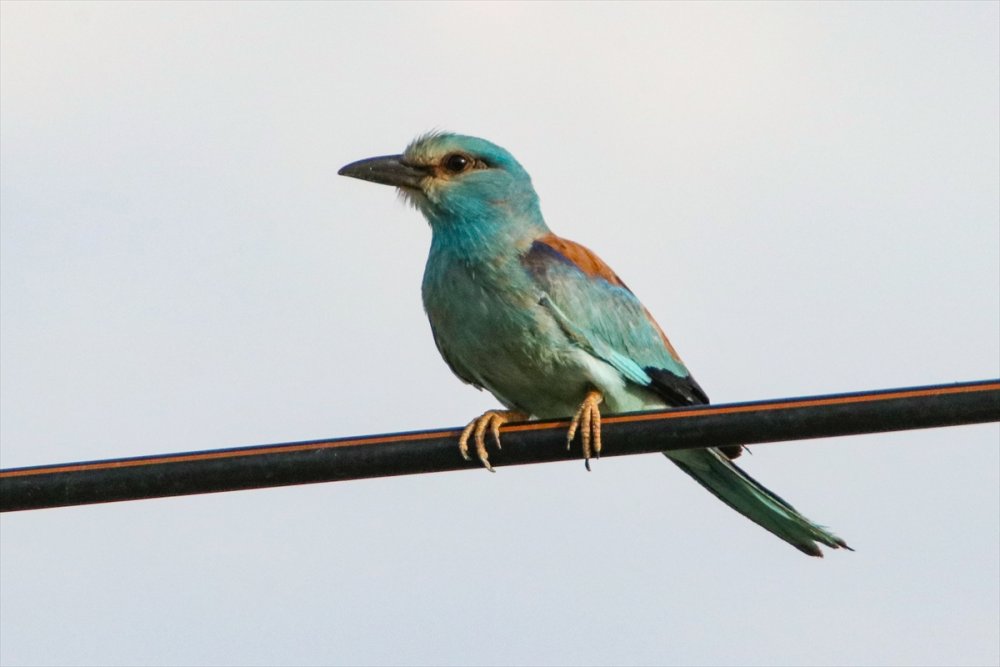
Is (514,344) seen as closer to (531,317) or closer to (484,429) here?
(531,317)

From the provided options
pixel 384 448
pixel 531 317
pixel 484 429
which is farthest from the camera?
pixel 531 317

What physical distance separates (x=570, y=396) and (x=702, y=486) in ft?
2.85

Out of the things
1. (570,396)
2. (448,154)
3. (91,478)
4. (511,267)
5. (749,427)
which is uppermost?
(448,154)

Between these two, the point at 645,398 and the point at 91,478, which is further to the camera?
the point at 645,398

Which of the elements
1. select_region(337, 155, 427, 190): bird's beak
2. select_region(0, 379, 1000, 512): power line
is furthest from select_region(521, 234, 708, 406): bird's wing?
select_region(0, 379, 1000, 512): power line

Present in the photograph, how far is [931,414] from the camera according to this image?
461 centimetres

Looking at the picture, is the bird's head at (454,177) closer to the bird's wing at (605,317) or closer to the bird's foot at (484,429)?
the bird's wing at (605,317)

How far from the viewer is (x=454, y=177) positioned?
26.1 feet

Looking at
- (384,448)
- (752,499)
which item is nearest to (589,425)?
(752,499)

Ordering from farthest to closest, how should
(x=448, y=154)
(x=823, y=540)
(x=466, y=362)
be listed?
1. (x=448, y=154)
2. (x=466, y=362)
3. (x=823, y=540)

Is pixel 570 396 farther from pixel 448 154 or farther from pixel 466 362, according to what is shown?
pixel 448 154

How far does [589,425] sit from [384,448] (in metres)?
1.47

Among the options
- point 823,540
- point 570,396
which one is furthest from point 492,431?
point 823,540

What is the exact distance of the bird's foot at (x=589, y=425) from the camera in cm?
575
